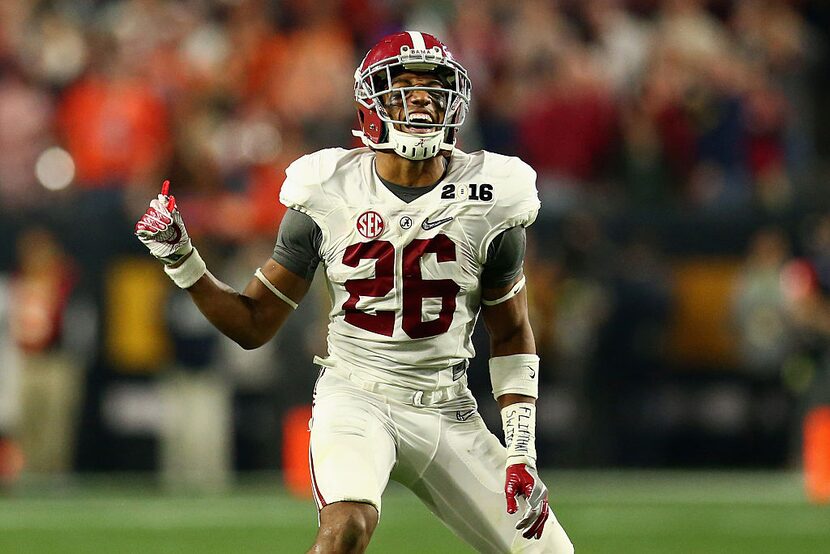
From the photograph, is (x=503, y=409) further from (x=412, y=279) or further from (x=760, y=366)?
(x=760, y=366)

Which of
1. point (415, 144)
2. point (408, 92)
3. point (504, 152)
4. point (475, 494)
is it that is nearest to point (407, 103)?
point (408, 92)

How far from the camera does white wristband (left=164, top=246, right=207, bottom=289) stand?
419 centimetres

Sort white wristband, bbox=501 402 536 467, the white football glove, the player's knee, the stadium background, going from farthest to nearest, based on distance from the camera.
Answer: the stadium background → white wristband, bbox=501 402 536 467 → the white football glove → the player's knee

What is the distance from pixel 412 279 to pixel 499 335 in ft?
1.16

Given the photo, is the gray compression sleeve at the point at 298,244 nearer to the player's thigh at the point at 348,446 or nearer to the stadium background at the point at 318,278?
the player's thigh at the point at 348,446

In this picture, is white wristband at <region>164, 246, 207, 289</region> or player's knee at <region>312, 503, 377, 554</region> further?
white wristband at <region>164, 246, 207, 289</region>

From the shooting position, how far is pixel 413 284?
13.9 ft

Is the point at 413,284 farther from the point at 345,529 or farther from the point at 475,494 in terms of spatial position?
the point at 345,529

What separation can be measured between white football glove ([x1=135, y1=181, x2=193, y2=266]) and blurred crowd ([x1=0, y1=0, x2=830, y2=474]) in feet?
18.6

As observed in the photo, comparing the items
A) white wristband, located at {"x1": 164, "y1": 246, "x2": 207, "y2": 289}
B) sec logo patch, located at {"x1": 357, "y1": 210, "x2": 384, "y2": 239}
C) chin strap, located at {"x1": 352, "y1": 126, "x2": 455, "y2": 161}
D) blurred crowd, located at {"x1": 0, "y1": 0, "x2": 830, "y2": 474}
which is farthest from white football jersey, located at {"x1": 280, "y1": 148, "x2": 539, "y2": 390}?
blurred crowd, located at {"x1": 0, "y1": 0, "x2": 830, "y2": 474}

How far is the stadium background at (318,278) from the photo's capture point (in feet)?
32.7

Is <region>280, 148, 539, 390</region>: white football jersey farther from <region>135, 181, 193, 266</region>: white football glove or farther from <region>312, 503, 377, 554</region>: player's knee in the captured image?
<region>312, 503, 377, 554</region>: player's knee

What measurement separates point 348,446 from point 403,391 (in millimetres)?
296

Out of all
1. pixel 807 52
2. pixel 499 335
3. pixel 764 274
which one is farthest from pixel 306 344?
pixel 499 335
